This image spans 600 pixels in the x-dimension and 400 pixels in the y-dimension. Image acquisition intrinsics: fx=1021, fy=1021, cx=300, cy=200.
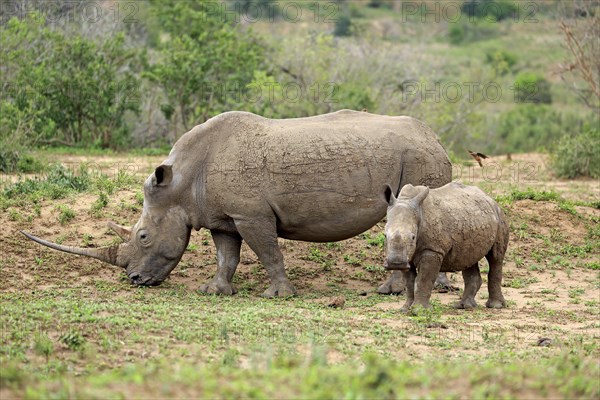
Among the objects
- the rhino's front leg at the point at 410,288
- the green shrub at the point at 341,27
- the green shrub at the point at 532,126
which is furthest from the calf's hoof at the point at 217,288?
the green shrub at the point at 341,27

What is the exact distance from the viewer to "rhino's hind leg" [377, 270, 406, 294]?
1198 cm

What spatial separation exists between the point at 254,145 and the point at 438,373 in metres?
5.30

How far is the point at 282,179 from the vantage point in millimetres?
11375

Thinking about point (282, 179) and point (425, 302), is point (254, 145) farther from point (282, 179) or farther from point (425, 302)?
point (425, 302)

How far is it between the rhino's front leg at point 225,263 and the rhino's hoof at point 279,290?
17.5 inches

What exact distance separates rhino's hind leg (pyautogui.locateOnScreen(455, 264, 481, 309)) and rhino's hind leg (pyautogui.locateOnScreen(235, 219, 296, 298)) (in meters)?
1.93

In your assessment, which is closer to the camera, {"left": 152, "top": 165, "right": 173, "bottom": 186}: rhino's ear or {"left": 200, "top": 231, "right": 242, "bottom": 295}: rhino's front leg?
{"left": 152, "top": 165, "right": 173, "bottom": 186}: rhino's ear

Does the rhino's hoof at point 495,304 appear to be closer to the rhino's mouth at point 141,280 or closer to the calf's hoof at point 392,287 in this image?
the calf's hoof at point 392,287

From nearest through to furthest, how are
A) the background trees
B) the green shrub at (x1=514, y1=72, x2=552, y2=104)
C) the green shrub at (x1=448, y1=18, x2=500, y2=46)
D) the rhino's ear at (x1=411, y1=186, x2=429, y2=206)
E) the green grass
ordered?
the green grass < the rhino's ear at (x1=411, y1=186, x2=429, y2=206) < the background trees < the green shrub at (x1=514, y1=72, x2=552, y2=104) < the green shrub at (x1=448, y1=18, x2=500, y2=46)

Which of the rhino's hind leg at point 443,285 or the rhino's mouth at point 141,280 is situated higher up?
the rhino's mouth at point 141,280

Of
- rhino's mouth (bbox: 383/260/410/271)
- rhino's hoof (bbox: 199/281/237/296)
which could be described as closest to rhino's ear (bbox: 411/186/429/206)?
rhino's mouth (bbox: 383/260/410/271)

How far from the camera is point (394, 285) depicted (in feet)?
39.3

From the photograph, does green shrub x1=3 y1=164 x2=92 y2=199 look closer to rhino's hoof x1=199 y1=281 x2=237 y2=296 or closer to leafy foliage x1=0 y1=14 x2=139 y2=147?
rhino's hoof x1=199 y1=281 x2=237 y2=296

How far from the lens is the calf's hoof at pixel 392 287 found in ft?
39.3
